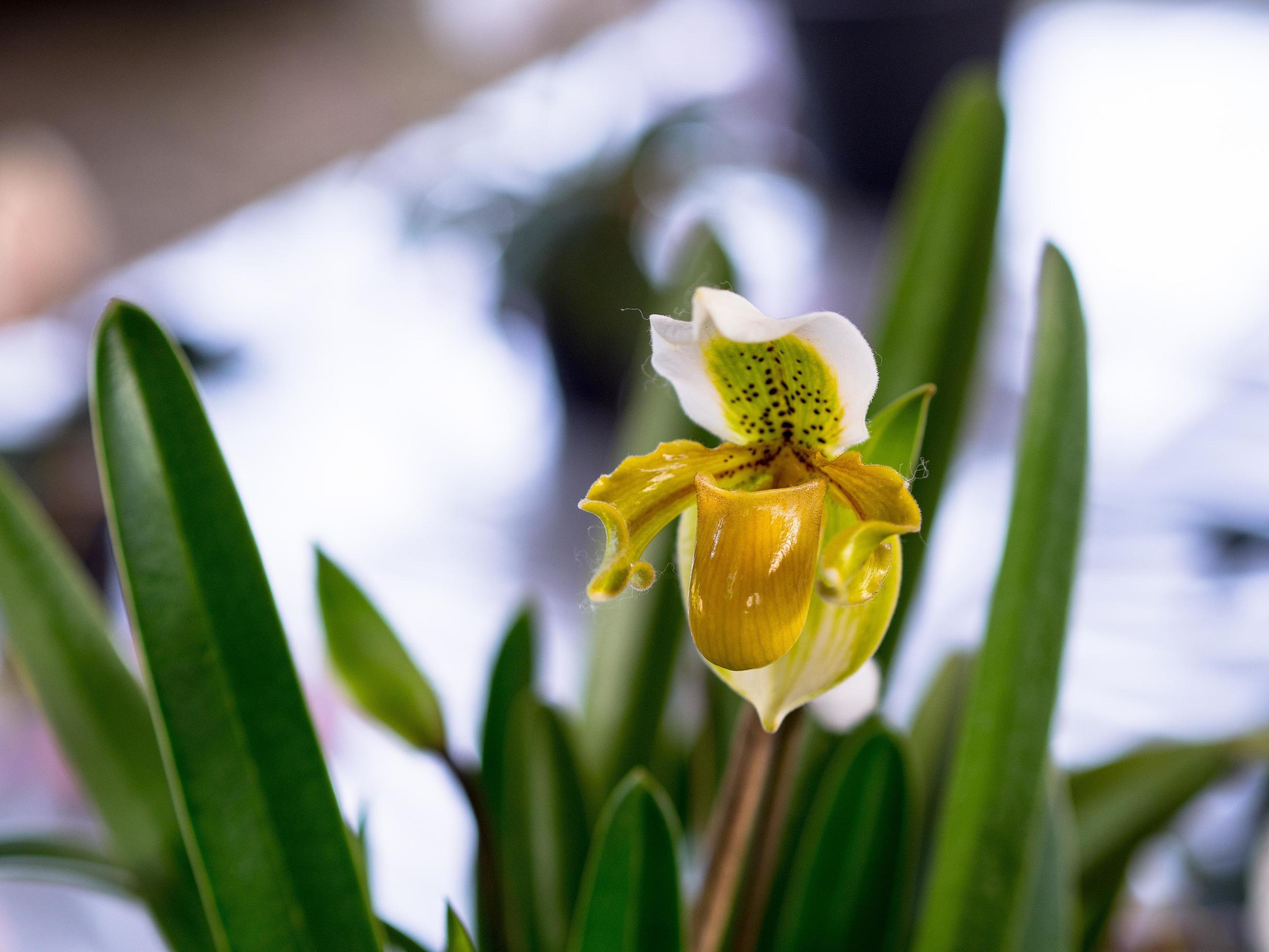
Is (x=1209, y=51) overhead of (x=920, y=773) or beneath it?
overhead

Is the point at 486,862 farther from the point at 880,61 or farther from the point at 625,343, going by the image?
the point at 880,61

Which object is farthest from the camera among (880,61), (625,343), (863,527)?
(880,61)

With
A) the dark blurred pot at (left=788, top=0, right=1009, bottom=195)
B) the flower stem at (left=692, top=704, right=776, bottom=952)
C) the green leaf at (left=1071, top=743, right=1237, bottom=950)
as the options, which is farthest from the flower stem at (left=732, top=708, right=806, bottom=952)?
the dark blurred pot at (left=788, top=0, right=1009, bottom=195)

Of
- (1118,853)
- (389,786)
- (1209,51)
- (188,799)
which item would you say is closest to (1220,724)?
(1118,853)

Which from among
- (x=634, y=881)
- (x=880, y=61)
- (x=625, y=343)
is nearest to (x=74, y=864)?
(x=634, y=881)

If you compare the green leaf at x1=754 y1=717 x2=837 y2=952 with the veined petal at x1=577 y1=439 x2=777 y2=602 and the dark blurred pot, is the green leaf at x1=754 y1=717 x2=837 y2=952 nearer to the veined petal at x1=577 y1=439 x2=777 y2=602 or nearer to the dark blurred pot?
the veined petal at x1=577 y1=439 x2=777 y2=602

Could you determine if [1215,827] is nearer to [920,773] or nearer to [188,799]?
[920,773]

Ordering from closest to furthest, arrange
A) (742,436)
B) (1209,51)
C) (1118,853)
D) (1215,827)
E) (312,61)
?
(742,436), (1118,853), (1215,827), (1209,51), (312,61)
